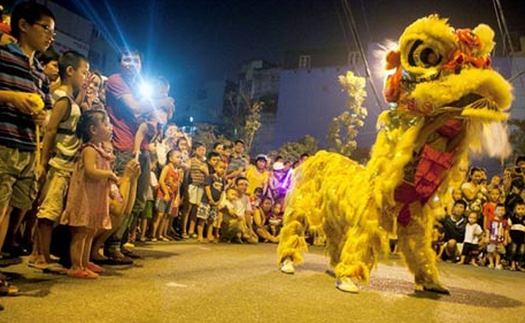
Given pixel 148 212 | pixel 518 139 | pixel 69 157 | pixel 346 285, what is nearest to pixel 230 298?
pixel 346 285

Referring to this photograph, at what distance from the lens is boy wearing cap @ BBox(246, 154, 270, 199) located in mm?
9820

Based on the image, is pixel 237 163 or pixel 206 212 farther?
pixel 237 163

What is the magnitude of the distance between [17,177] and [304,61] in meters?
32.0

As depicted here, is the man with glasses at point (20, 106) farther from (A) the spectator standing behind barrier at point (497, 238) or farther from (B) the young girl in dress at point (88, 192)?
(A) the spectator standing behind barrier at point (497, 238)

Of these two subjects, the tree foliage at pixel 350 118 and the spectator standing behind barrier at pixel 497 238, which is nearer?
the spectator standing behind barrier at pixel 497 238

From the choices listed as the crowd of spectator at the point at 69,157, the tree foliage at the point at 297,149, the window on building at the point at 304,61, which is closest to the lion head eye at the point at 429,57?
the crowd of spectator at the point at 69,157

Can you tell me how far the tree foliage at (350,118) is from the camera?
24688mm

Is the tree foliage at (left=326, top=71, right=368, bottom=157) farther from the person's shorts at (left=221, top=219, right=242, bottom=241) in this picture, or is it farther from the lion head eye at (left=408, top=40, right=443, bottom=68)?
the lion head eye at (left=408, top=40, right=443, bottom=68)

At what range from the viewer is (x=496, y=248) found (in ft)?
27.4

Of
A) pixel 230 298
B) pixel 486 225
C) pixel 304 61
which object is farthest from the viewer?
pixel 304 61

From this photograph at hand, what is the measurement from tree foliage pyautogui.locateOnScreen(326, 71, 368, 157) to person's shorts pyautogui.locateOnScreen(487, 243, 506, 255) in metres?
15.8

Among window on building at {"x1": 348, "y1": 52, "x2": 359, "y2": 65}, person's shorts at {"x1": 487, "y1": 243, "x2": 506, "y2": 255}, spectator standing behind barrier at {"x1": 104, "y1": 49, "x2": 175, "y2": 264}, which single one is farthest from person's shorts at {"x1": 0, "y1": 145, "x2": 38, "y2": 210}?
window on building at {"x1": 348, "y1": 52, "x2": 359, "y2": 65}

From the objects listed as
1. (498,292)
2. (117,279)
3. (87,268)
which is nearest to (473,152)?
(498,292)

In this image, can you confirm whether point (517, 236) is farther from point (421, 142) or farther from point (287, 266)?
point (421, 142)
